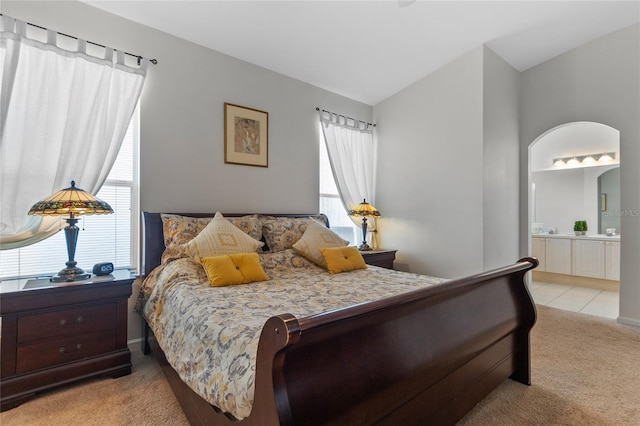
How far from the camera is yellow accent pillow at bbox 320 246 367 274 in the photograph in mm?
2658

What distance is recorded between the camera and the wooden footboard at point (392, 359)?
3.06 ft

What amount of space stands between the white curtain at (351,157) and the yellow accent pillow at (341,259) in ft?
4.63

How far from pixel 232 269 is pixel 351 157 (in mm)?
2618

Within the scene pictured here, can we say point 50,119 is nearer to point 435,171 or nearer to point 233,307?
point 233,307

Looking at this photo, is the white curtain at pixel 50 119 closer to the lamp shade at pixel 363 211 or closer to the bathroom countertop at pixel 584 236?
the lamp shade at pixel 363 211

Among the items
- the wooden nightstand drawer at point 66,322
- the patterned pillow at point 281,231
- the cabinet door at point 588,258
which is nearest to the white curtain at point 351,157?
the patterned pillow at point 281,231

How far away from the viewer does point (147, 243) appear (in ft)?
8.44

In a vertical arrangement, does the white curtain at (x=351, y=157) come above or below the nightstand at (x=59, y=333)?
above

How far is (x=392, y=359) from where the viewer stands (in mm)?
1224

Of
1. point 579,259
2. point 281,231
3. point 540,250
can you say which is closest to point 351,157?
point 281,231

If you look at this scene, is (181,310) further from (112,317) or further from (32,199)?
(32,199)

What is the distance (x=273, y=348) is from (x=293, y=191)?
9.40 ft

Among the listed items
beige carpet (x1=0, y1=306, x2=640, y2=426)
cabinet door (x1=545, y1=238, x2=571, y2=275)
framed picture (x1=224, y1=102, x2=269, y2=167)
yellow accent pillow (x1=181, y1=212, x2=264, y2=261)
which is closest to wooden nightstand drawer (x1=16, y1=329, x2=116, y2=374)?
beige carpet (x1=0, y1=306, x2=640, y2=426)

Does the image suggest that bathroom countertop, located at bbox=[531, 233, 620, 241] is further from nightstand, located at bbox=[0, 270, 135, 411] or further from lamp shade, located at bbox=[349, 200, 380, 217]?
nightstand, located at bbox=[0, 270, 135, 411]
